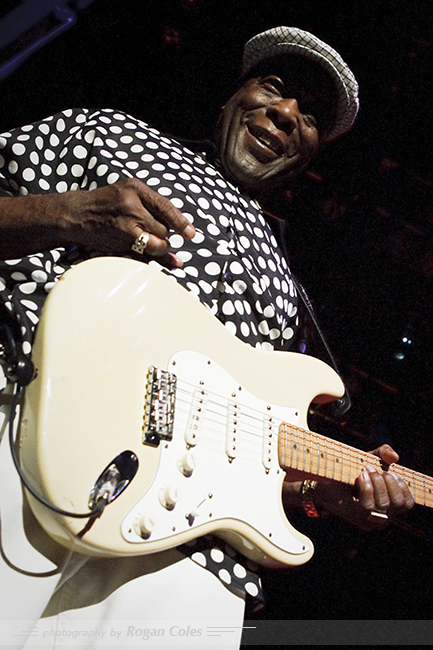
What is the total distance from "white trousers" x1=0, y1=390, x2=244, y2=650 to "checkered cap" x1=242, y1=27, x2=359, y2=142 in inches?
54.7

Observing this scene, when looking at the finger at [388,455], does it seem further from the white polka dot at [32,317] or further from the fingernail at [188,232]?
the white polka dot at [32,317]

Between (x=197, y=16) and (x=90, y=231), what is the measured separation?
1.20 metres

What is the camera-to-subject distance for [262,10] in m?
1.55

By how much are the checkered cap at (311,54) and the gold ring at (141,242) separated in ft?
3.45

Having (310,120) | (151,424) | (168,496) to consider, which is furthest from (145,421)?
(310,120)

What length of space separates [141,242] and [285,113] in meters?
0.87

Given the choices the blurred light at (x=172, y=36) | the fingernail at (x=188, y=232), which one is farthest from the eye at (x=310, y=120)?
the fingernail at (x=188, y=232)

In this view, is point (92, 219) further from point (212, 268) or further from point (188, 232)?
point (212, 268)

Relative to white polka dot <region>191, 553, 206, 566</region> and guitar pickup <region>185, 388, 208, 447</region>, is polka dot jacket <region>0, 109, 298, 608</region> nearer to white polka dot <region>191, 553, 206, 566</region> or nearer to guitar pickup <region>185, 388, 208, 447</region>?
guitar pickup <region>185, 388, 208, 447</region>

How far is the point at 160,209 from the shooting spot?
0.73 m

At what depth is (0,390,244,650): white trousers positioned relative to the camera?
0.58m

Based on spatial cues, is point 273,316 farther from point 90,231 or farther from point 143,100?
point 143,100

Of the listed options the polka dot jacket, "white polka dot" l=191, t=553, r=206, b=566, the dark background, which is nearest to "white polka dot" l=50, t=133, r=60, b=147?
the polka dot jacket

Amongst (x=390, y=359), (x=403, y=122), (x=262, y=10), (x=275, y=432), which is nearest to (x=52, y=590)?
(x=275, y=432)
